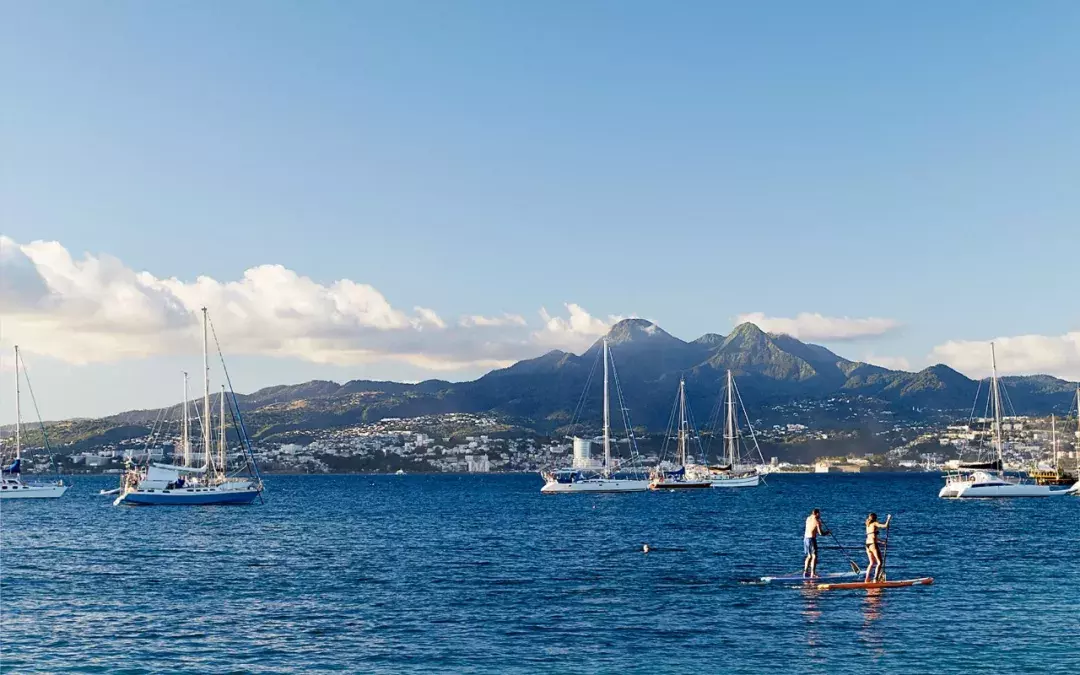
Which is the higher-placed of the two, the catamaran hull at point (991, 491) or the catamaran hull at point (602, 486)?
the catamaran hull at point (602, 486)

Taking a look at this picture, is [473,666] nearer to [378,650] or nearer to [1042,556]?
[378,650]

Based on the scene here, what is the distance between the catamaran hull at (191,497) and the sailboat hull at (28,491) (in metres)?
32.1

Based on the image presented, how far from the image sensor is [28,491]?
150 m

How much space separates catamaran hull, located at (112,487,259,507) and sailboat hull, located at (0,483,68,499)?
32.1 m

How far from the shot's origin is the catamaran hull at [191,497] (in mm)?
121188

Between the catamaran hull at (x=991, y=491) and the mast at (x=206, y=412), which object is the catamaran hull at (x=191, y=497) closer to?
the mast at (x=206, y=412)

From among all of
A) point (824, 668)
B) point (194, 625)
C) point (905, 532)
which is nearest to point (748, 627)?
point (824, 668)

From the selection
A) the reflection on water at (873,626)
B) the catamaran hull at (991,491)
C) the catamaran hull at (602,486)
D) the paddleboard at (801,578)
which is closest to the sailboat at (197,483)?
the catamaran hull at (602,486)

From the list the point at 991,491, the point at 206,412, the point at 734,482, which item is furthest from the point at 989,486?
the point at 206,412

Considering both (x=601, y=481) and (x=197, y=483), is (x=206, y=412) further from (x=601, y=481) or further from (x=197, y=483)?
(x=601, y=481)

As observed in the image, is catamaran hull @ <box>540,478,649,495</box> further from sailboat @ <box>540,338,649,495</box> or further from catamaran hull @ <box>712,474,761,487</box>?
catamaran hull @ <box>712,474,761,487</box>

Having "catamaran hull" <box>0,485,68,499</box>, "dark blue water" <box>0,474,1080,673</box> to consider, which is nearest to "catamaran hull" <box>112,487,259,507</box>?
"catamaran hull" <box>0,485,68,499</box>

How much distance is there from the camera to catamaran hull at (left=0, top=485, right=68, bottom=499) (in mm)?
148500

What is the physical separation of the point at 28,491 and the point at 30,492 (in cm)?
31
